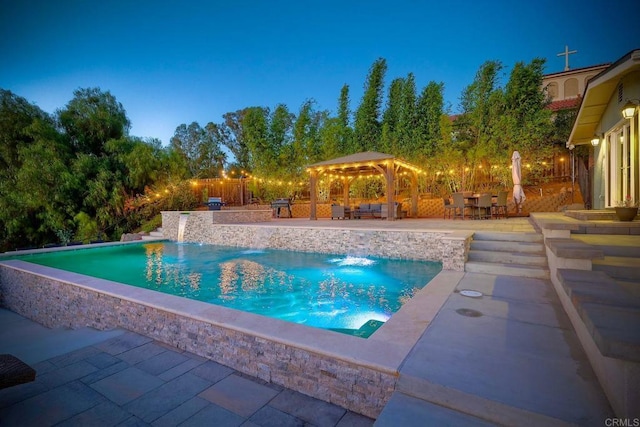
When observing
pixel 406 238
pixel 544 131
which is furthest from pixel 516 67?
pixel 406 238

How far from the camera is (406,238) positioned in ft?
23.8

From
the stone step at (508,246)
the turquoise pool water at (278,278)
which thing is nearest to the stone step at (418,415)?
the turquoise pool water at (278,278)

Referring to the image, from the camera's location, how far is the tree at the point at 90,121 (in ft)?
45.6

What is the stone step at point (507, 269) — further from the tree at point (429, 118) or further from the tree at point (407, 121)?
the tree at point (407, 121)

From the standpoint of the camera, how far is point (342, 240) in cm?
822

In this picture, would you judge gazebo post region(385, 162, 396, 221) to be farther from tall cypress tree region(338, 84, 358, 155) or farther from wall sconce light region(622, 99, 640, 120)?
wall sconce light region(622, 99, 640, 120)

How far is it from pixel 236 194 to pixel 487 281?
620 inches

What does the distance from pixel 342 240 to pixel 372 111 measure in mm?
10397

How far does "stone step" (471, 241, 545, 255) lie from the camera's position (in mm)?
4986

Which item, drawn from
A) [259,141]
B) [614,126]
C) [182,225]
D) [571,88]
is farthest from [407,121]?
[571,88]

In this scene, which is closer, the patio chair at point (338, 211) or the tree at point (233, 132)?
the patio chair at point (338, 211)

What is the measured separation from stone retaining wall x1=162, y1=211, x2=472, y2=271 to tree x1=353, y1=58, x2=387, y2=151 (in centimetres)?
877

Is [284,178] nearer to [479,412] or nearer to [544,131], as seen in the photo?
[544,131]

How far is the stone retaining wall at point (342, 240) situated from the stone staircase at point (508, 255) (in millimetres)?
245
